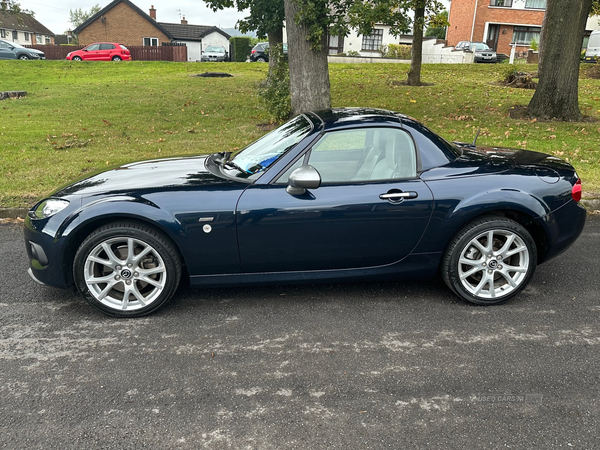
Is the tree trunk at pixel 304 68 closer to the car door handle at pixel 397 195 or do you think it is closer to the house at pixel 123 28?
the car door handle at pixel 397 195

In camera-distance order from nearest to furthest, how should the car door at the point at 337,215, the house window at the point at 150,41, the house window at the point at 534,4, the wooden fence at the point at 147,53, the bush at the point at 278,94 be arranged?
the car door at the point at 337,215 → the bush at the point at 278,94 → the wooden fence at the point at 147,53 → the house window at the point at 534,4 → the house window at the point at 150,41

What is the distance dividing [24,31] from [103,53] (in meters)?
43.4

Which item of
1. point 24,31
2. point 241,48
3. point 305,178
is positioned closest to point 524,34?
point 241,48

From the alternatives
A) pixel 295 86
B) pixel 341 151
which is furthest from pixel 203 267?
pixel 295 86

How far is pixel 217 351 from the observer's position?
10.9ft

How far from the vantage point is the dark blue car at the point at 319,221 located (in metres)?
3.65

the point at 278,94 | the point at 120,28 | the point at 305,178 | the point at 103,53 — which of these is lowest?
the point at 305,178

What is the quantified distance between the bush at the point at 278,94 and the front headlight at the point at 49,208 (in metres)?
7.02

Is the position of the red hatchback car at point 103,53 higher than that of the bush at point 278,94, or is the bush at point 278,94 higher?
the red hatchback car at point 103,53

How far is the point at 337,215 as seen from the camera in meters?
3.71

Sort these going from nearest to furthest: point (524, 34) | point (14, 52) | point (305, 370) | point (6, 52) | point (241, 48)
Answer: point (305, 370)
point (6, 52)
point (14, 52)
point (241, 48)
point (524, 34)

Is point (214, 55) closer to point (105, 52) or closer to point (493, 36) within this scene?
point (105, 52)

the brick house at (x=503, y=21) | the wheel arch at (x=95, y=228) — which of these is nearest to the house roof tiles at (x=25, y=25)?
the brick house at (x=503, y=21)

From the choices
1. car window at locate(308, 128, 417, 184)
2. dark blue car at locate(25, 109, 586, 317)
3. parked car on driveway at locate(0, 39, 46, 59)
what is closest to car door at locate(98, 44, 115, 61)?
parked car on driveway at locate(0, 39, 46, 59)
